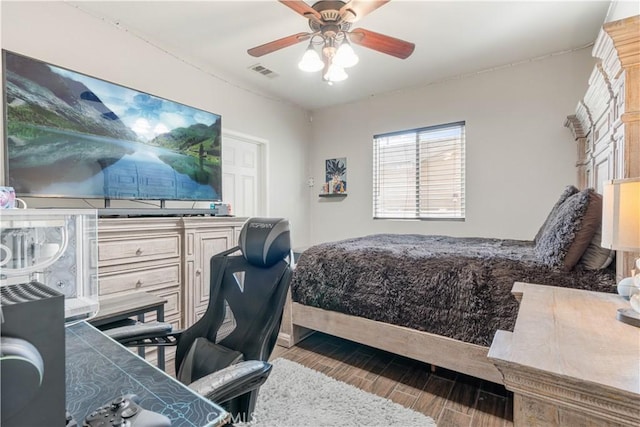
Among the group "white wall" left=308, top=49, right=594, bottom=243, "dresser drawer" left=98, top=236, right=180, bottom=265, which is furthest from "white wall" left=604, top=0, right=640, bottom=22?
"dresser drawer" left=98, top=236, right=180, bottom=265

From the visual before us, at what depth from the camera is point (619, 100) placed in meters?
1.58

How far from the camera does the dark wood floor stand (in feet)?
5.50

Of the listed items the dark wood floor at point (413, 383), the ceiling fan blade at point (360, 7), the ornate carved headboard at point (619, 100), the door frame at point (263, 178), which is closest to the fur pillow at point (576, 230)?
the ornate carved headboard at point (619, 100)

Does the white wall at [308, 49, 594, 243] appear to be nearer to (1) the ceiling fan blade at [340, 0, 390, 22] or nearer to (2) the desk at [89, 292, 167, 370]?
(1) the ceiling fan blade at [340, 0, 390, 22]

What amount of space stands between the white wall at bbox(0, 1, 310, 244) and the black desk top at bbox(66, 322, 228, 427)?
1893 mm

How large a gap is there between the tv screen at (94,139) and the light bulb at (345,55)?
5.05ft

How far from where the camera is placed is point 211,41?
2832mm

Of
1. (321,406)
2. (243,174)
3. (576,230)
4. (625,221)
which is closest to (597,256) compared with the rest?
(576,230)

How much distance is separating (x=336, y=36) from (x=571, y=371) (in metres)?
2.24

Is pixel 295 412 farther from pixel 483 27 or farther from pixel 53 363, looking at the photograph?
pixel 483 27

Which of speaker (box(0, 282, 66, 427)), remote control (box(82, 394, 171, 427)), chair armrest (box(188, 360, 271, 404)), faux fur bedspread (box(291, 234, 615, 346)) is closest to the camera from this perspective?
speaker (box(0, 282, 66, 427))

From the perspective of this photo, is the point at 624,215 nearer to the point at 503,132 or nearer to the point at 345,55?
the point at 345,55

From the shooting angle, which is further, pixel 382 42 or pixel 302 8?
pixel 382 42

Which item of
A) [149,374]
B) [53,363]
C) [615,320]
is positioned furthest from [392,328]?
[53,363]
